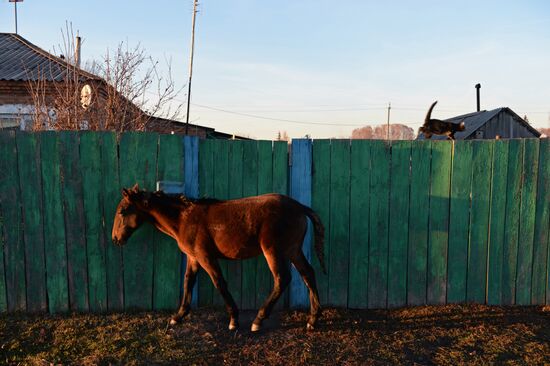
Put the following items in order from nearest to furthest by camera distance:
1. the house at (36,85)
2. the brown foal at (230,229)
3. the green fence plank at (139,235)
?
the brown foal at (230,229) → the green fence plank at (139,235) → the house at (36,85)

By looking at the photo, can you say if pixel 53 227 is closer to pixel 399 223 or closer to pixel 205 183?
pixel 205 183

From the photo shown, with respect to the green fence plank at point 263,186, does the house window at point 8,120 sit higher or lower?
higher

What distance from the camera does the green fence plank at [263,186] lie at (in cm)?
463

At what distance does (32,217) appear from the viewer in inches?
173

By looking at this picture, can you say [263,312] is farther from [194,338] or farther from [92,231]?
[92,231]

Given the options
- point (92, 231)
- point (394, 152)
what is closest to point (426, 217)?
point (394, 152)

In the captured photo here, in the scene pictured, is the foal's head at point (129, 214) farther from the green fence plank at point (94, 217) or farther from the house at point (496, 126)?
the house at point (496, 126)

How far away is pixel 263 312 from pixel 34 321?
2554 mm

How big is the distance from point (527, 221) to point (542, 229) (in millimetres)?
227

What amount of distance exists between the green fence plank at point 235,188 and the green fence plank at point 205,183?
23 cm

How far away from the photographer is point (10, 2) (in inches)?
886

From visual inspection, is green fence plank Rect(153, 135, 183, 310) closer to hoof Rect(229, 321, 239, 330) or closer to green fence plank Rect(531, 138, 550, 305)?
hoof Rect(229, 321, 239, 330)

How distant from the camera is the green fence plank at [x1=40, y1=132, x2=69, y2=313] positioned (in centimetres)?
437

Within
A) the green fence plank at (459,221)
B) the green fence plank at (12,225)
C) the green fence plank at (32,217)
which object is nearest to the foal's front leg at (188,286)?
the green fence plank at (32,217)
